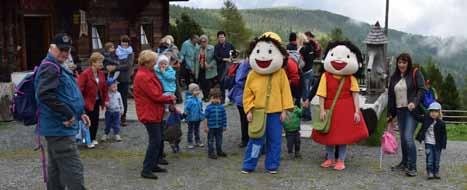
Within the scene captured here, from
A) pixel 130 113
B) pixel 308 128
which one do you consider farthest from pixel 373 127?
pixel 130 113

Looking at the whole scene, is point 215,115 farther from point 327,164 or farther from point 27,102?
point 27,102

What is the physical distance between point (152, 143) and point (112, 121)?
2.57 meters

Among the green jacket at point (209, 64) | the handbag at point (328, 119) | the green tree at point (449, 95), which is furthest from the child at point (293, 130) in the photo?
the green tree at point (449, 95)

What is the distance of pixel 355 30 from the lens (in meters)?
146

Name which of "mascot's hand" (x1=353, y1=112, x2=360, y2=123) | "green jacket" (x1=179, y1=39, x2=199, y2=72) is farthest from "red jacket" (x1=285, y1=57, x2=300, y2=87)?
"green jacket" (x1=179, y1=39, x2=199, y2=72)

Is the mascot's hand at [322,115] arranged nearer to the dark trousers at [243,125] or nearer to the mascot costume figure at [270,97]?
the mascot costume figure at [270,97]

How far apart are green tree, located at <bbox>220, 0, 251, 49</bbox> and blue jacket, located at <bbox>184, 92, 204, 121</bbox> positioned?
55763mm

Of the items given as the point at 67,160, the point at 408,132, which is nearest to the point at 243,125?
the point at 408,132

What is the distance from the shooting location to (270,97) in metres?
7.39

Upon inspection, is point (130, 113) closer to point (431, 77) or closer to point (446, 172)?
point (446, 172)

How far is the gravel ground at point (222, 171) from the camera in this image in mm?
7070

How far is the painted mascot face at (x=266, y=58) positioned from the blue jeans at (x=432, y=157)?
200cm

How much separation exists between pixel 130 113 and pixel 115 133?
289 centimetres

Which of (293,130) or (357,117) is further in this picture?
(293,130)
